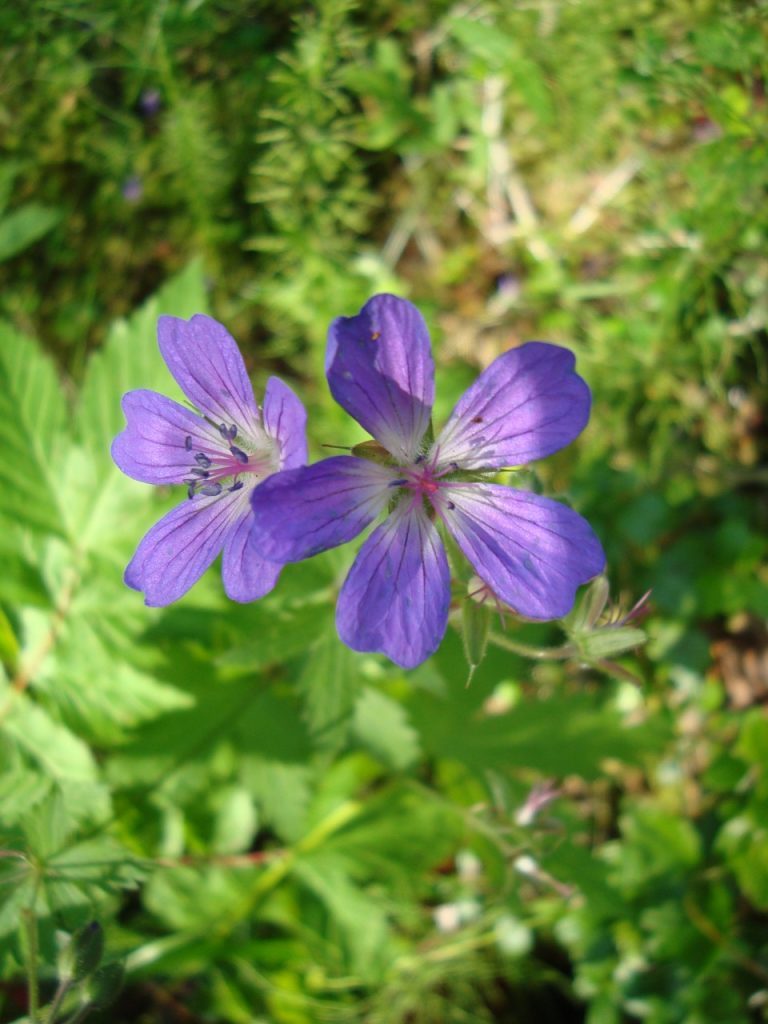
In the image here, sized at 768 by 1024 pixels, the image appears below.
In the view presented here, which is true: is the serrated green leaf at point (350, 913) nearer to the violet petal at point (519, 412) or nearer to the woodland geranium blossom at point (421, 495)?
the woodland geranium blossom at point (421, 495)

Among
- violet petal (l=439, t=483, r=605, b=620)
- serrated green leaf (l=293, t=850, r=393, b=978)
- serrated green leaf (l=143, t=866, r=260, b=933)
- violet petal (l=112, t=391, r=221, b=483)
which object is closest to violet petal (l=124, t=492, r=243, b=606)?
violet petal (l=112, t=391, r=221, b=483)

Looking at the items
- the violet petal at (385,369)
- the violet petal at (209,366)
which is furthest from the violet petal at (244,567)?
the violet petal at (385,369)

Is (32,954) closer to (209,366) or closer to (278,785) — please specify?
(278,785)

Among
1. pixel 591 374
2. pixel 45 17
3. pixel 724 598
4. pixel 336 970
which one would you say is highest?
pixel 45 17

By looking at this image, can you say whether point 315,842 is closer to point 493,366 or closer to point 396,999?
point 396,999

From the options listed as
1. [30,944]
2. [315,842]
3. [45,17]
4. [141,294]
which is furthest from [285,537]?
[141,294]
